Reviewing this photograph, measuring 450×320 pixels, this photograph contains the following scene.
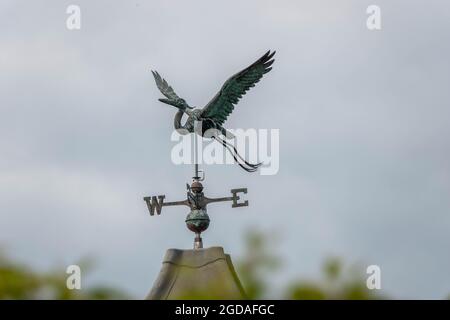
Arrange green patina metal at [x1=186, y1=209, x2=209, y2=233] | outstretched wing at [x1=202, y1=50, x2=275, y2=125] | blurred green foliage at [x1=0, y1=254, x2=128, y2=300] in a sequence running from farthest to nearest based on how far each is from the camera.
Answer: outstretched wing at [x1=202, y1=50, x2=275, y2=125] → green patina metal at [x1=186, y1=209, x2=209, y2=233] → blurred green foliage at [x1=0, y1=254, x2=128, y2=300]

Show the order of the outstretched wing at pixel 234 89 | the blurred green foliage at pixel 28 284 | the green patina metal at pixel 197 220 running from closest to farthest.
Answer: the blurred green foliage at pixel 28 284 < the green patina metal at pixel 197 220 < the outstretched wing at pixel 234 89

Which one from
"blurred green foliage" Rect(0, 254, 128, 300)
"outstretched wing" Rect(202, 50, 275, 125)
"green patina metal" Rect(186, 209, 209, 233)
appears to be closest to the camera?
"blurred green foliage" Rect(0, 254, 128, 300)

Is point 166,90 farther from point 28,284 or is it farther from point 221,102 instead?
point 28,284

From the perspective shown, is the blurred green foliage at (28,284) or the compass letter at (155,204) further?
the compass letter at (155,204)

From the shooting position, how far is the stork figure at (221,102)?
547 inches

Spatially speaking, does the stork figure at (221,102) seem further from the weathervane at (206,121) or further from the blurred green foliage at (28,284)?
Answer: the blurred green foliage at (28,284)

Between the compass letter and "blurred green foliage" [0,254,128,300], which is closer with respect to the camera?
"blurred green foliage" [0,254,128,300]

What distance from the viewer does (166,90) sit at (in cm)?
1415

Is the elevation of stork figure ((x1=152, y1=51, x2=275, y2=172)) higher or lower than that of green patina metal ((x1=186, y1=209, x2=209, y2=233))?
higher

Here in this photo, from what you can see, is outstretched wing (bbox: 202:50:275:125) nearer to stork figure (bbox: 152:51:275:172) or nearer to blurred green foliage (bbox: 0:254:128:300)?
stork figure (bbox: 152:51:275:172)

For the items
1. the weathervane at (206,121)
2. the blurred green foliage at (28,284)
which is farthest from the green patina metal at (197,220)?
the blurred green foliage at (28,284)

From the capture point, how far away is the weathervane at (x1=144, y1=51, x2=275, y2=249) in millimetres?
13771

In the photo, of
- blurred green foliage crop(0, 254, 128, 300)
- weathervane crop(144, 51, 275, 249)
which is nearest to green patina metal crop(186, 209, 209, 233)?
weathervane crop(144, 51, 275, 249)
